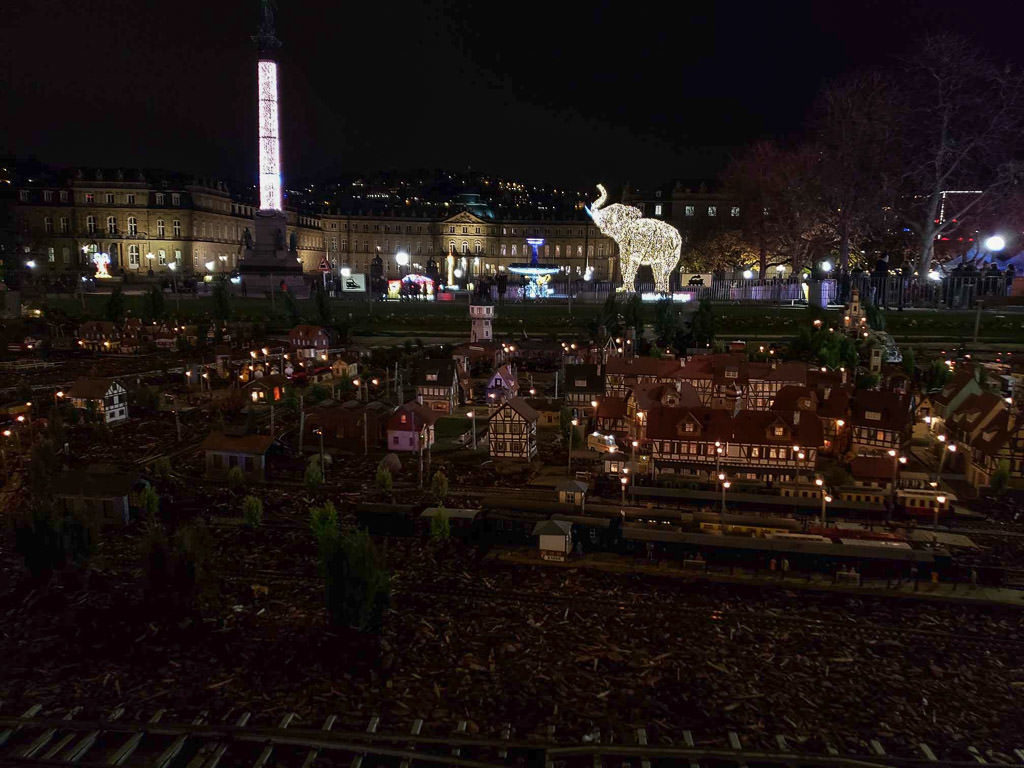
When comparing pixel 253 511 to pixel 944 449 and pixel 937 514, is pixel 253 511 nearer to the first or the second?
pixel 937 514

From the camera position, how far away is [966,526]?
1730 cm

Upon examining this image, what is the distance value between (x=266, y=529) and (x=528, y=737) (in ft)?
29.7

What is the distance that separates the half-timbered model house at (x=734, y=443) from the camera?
19.6 meters

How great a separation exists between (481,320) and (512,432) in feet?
59.9

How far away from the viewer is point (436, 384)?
2717cm

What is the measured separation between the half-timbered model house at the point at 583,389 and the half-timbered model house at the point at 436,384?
14.1 feet

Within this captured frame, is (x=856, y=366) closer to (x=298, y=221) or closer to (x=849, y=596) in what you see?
(x=849, y=596)

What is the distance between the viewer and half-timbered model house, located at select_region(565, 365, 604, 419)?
A: 2636cm

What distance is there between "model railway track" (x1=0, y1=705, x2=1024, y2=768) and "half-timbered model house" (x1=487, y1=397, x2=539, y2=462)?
1210cm

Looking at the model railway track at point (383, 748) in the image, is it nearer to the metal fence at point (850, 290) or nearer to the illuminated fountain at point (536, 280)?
the metal fence at point (850, 290)

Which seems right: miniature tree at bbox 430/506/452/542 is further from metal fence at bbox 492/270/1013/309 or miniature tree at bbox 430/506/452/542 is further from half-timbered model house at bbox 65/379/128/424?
metal fence at bbox 492/270/1013/309

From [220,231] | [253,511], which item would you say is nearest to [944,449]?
[253,511]

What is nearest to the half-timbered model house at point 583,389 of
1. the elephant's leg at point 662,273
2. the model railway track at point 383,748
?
the model railway track at point 383,748

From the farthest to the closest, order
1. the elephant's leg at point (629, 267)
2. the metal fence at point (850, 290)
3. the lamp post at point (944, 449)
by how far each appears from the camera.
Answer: the metal fence at point (850, 290)
the elephant's leg at point (629, 267)
the lamp post at point (944, 449)
